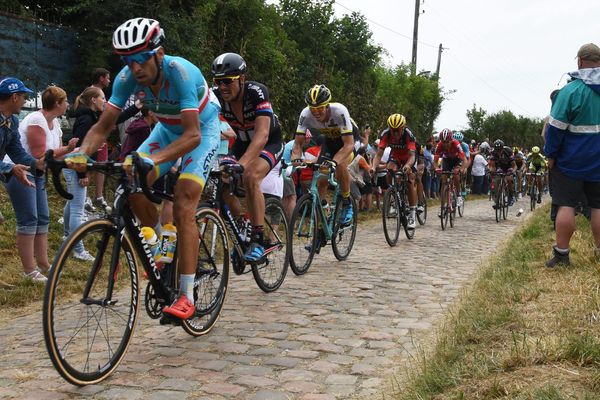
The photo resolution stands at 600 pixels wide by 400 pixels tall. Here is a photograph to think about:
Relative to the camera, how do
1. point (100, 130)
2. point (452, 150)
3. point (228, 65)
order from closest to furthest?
point (100, 130) → point (228, 65) → point (452, 150)

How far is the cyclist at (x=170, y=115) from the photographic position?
4281mm

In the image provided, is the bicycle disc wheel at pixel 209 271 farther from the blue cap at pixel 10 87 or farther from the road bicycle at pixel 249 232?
the blue cap at pixel 10 87

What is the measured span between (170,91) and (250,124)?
203 cm

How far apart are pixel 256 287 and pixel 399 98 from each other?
45.1 m

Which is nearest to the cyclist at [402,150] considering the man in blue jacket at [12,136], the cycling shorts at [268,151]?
the cycling shorts at [268,151]

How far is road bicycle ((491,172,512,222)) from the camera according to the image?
53.5 feet

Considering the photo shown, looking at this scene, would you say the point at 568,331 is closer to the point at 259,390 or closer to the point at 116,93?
the point at 259,390

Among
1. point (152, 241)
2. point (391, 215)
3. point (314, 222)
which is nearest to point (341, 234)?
point (314, 222)

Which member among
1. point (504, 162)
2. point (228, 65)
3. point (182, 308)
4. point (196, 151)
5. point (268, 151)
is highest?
point (228, 65)

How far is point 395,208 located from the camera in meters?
11.1

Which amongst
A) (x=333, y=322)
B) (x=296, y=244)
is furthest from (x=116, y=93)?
(x=296, y=244)

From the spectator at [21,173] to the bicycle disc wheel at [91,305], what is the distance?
2.57 metres

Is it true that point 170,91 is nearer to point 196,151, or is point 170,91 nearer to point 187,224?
point 196,151

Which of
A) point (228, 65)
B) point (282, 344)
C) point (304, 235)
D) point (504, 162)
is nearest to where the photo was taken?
point (282, 344)
